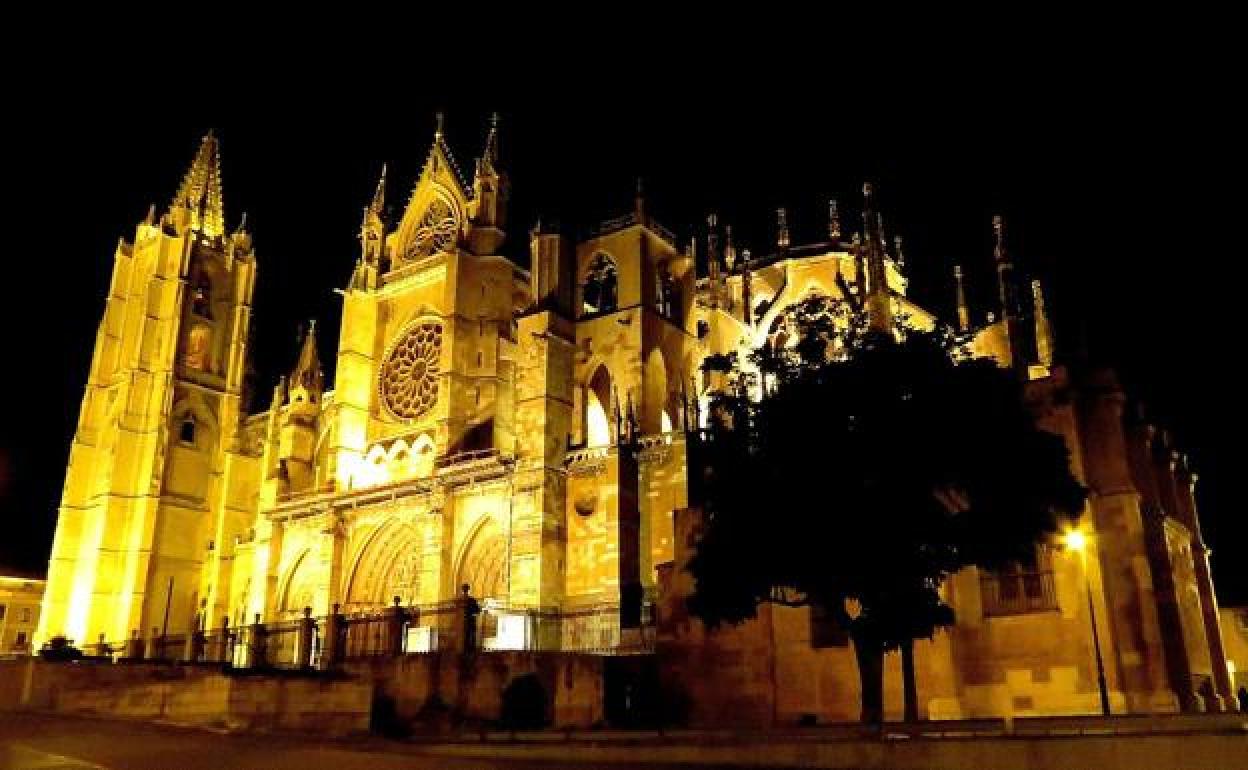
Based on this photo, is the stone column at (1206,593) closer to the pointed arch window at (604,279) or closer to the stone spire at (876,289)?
the stone spire at (876,289)

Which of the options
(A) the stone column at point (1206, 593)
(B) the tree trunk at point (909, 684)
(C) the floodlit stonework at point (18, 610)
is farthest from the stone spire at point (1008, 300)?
(C) the floodlit stonework at point (18, 610)

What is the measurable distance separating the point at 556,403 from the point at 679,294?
5.75 m

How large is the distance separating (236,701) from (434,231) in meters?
22.5

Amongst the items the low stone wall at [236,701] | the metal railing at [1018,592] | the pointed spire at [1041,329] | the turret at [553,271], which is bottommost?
the low stone wall at [236,701]

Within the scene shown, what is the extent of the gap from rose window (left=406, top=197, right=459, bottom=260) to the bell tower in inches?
464

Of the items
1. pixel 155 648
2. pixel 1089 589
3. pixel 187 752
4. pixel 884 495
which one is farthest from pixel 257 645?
pixel 1089 589

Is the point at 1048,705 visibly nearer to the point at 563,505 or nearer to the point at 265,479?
the point at 563,505

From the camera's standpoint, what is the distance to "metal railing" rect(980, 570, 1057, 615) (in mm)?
16000

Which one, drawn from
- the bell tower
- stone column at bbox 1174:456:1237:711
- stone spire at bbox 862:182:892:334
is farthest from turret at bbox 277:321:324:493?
stone column at bbox 1174:456:1237:711

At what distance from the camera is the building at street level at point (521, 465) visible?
1609 cm

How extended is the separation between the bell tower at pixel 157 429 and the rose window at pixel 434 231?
Answer: 11.8 m

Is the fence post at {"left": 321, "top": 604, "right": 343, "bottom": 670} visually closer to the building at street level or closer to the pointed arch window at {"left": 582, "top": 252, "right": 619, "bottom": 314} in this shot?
the building at street level

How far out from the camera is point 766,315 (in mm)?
32531

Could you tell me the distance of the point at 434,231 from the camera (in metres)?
34.8
